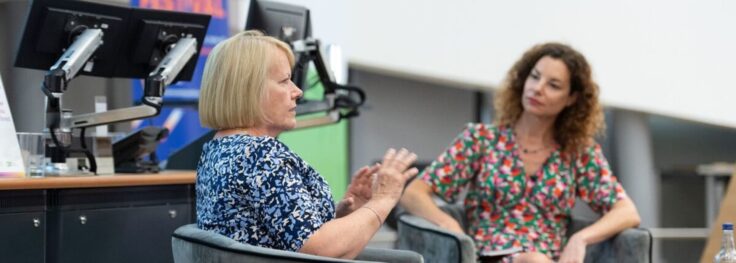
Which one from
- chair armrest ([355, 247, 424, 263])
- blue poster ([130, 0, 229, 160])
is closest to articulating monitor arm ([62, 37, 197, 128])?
chair armrest ([355, 247, 424, 263])

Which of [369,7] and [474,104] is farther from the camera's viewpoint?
[474,104]

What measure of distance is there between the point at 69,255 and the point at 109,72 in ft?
2.42

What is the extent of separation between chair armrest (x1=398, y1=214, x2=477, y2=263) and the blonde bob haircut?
0.93 m

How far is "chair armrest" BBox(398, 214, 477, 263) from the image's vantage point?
285cm

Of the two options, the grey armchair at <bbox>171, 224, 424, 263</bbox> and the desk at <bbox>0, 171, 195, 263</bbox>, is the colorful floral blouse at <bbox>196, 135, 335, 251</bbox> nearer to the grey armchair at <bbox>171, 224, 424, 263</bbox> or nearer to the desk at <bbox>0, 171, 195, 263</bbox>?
the grey armchair at <bbox>171, 224, 424, 263</bbox>

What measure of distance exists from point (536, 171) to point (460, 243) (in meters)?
0.54

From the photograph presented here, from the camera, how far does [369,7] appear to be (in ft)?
19.1

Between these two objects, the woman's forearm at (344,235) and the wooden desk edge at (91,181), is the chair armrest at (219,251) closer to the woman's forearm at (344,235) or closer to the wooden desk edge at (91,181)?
the woman's forearm at (344,235)

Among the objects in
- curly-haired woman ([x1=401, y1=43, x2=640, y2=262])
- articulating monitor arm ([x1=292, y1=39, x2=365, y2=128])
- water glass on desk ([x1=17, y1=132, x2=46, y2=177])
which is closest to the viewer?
water glass on desk ([x1=17, y1=132, x2=46, y2=177])

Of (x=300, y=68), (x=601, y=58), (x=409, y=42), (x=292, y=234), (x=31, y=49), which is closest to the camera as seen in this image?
(x=292, y=234)

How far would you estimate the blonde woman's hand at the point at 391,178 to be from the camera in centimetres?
218

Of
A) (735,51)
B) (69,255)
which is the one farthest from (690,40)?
(69,255)

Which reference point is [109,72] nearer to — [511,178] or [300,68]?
[300,68]

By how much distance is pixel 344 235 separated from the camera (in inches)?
79.4
